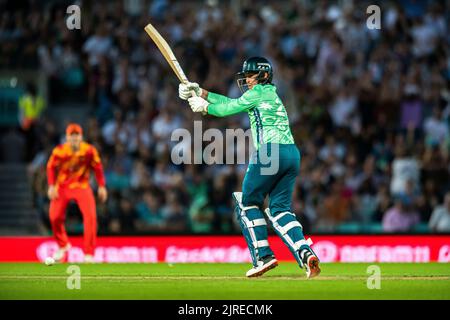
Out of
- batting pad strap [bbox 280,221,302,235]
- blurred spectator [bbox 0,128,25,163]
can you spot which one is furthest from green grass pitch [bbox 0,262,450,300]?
blurred spectator [bbox 0,128,25,163]

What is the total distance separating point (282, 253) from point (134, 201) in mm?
3062

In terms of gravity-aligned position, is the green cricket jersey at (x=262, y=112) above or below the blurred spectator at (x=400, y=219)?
above

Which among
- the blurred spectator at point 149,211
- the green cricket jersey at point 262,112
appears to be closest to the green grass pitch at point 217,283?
the green cricket jersey at point 262,112

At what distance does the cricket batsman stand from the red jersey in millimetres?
3728

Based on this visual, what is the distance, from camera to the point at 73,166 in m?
14.5

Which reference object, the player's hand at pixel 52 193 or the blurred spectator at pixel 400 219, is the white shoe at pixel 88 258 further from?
the blurred spectator at pixel 400 219

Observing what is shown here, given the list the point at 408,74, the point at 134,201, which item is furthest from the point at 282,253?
the point at 408,74

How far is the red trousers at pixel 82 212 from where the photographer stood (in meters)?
14.3

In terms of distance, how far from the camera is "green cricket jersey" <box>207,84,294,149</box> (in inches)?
428

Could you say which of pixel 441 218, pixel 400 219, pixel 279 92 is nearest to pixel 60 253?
pixel 400 219

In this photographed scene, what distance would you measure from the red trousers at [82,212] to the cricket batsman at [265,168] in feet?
12.2

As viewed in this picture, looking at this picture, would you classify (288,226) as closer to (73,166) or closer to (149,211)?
(73,166)

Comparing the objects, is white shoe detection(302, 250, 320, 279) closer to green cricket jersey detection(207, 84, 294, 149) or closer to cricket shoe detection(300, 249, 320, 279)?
cricket shoe detection(300, 249, 320, 279)
